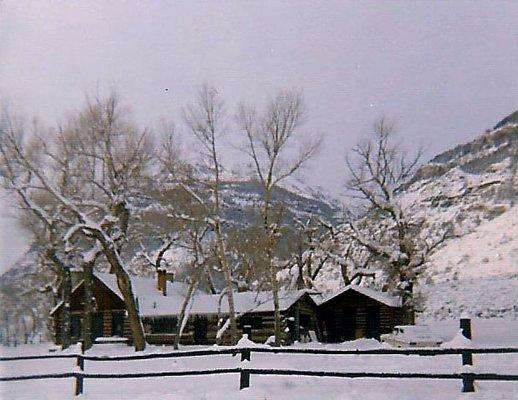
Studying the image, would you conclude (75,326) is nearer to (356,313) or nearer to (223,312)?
(223,312)

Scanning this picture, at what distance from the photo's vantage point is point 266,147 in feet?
20.6

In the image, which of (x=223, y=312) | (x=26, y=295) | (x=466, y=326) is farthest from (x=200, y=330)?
(x=466, y=326)

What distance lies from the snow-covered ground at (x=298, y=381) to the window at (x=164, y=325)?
234cm

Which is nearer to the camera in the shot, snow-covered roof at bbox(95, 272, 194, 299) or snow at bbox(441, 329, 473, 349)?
snow at bbox(441, 329, 473, 349)

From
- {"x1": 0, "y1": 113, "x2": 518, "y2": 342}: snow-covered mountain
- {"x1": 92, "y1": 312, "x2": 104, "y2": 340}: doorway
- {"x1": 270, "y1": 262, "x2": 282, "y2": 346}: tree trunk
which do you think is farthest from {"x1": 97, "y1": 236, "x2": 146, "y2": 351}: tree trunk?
{"x1": 270, "y1": 262, "x2": 282, "y2": 346}: tree trunk

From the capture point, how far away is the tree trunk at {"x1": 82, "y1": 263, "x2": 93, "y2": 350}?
626 centimetres

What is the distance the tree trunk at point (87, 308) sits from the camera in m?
6.26

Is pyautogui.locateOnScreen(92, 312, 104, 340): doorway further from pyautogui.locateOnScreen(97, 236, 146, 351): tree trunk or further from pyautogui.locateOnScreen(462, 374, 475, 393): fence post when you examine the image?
pyautogui.locateOnScreen(462, 374, 475, 393): fence post

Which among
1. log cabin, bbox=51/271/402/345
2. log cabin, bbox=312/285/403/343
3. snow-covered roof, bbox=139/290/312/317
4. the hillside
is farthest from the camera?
snow-covered roof, bbox=139/290/312/317

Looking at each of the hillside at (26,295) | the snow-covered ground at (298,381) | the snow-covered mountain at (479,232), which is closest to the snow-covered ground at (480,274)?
the snow-covered mountain at (479,232)

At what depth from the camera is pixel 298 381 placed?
4621mm

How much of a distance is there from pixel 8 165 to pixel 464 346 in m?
4.22

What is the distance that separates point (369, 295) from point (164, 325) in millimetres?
3382

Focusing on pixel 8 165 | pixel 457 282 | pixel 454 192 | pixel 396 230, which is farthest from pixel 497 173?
pixel 8 165
